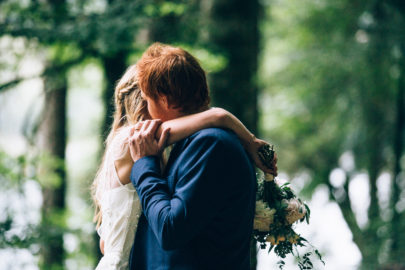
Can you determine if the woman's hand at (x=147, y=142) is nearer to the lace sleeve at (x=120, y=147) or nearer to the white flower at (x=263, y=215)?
the lace sleeve at (x=120, y=147)

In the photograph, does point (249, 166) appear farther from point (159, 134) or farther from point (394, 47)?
point (394, 47)

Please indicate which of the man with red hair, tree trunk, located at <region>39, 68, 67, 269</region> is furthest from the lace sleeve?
tree trunk, located at <region>39, 68, 67, 269</region>

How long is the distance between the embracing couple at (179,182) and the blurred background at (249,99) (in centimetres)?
66

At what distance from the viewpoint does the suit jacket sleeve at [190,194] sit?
1547 millimetres

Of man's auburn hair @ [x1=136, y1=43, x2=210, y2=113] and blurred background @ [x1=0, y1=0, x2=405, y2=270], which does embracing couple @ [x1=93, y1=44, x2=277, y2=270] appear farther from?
blurred background @ [x1=0, y1=0, x2=405, y2=270]

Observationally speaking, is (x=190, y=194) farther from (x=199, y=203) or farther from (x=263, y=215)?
(x=263, y=215)

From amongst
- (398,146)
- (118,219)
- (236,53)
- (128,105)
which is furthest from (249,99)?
(398,146)

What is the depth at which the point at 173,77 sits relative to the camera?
5.70 feet

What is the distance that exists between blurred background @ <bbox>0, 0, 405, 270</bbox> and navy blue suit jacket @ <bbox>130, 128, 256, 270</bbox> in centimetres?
62

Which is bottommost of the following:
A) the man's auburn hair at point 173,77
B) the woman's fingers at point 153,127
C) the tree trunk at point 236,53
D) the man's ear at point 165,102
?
the woman's fingers at point 153,127

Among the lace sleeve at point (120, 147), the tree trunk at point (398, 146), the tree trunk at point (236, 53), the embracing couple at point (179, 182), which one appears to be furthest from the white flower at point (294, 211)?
the tree trunk at point (398, 146)

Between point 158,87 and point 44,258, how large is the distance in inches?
276

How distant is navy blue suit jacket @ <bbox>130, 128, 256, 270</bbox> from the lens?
1562 mm

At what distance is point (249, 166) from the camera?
1710 mm
